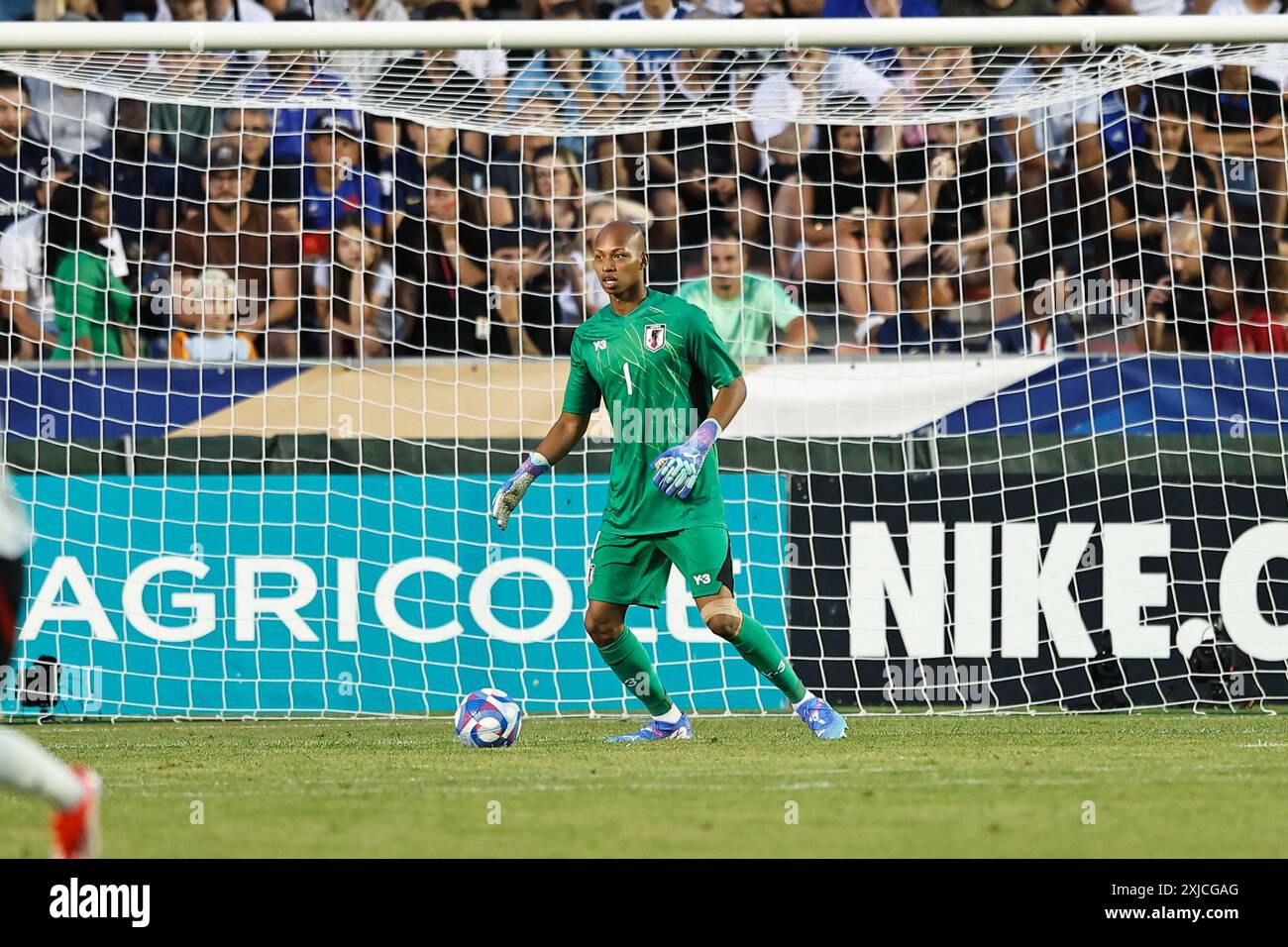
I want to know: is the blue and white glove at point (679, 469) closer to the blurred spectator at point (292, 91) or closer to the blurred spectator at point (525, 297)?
the blurred spectator at point (292, 91)

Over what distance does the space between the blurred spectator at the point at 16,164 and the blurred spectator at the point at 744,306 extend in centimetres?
361

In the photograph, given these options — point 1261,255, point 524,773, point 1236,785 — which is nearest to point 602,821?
point 524,773

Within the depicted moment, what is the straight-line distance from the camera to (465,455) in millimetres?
9461

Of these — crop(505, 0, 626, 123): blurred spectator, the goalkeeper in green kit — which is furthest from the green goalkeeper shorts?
crop(505, 0, 626, 123): blurred spectator

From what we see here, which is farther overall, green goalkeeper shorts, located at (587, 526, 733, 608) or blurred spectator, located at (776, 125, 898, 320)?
blurred spectator, located at (776, 125, 898, 320)

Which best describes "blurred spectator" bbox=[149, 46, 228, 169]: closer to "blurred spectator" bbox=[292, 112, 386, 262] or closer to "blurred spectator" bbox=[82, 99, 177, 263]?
"blurred spectator" bbox=[82, 99, 177, 263]

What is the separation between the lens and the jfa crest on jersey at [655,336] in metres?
7.27

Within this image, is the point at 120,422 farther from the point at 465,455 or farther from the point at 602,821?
the point at 602,821

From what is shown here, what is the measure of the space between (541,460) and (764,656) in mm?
1213

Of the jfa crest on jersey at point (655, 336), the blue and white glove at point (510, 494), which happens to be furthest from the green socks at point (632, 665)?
the jfa crest on jersey at point (655, 336)

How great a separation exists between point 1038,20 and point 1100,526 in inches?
106

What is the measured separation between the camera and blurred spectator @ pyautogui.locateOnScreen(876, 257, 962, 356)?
405 inches

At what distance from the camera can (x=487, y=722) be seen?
736 cm

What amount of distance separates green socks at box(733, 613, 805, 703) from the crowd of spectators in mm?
3199
